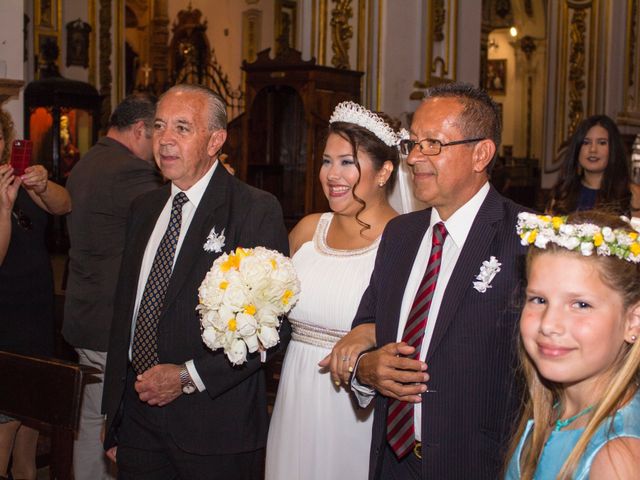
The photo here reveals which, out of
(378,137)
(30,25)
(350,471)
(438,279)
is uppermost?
(30,25)

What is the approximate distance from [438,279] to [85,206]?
91.0 inches

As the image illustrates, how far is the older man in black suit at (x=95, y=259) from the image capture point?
428 centimetres

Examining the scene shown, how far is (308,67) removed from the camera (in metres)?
9.36

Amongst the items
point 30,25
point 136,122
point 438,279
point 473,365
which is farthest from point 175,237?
point 30,25

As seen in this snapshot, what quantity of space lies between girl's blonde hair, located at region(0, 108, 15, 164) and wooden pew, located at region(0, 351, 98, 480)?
141cm

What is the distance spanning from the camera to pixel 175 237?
10.6 ft

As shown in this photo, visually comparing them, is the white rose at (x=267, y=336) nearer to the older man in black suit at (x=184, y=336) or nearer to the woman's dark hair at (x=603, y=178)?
the older man in black suit at (x=184, y=336)

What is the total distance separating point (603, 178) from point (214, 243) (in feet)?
10.6

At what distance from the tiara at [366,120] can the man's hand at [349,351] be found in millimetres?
1016

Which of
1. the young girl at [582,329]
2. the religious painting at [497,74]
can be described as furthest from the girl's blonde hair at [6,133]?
the religious painting at [497,74]

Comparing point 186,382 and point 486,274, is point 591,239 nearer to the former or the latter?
point 486,274

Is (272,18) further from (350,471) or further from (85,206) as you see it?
(350,471)

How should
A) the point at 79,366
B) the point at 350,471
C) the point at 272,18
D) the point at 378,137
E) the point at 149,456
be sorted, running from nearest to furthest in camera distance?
the point at 79,366
the point at 149,456
the point at 350,471
the point at 378,137
the point at 272,18

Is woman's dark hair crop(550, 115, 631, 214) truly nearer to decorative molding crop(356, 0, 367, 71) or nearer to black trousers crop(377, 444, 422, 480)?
black trousers crop(377, 444, 422, 480)
